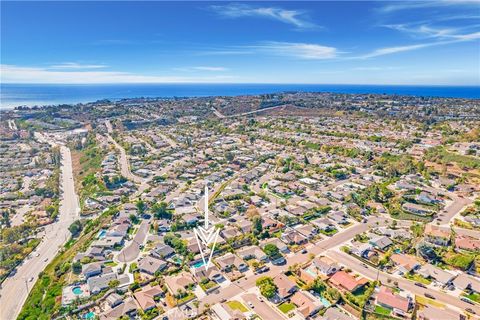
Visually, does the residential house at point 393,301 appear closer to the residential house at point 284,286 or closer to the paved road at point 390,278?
the paved road at point 390,278

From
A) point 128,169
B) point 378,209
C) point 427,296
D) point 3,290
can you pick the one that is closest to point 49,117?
point 128,169

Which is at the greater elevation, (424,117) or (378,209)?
(424,117)

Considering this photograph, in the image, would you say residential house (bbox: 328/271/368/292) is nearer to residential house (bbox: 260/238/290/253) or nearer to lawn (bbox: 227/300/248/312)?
residential house (bbox: 260/238/290/253)

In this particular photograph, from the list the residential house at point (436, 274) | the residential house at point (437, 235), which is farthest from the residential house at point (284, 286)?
the residential house at point (437, 235)

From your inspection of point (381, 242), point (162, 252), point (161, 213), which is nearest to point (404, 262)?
point (381, 242)

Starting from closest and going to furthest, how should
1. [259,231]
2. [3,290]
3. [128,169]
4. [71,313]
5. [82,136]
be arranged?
[71,313], [3,290], [259,231], [128,169], [82,136]

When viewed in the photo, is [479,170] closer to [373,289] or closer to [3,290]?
[373,289]
